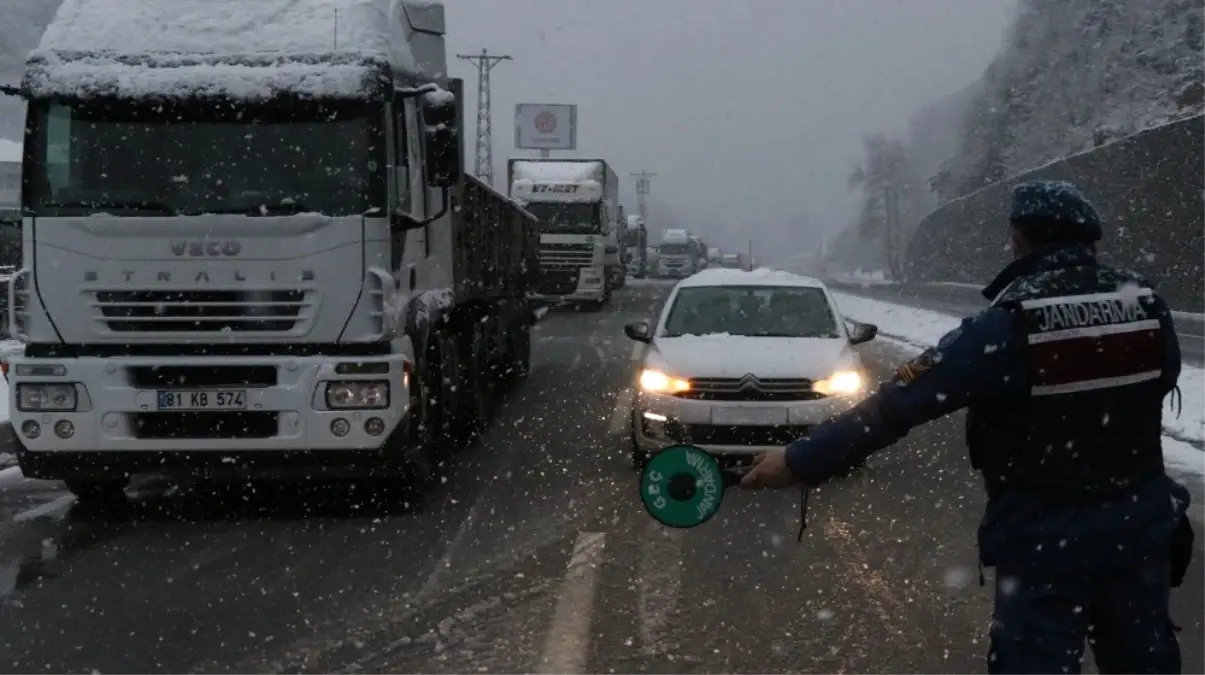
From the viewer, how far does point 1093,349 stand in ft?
9.38

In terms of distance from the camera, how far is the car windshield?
10.7m

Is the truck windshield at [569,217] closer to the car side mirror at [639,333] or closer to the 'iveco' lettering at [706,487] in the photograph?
the car side mirror at [639,333]

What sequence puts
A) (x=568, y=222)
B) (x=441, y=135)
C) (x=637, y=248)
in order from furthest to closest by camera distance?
(x=637, y=248), (x=568, y=222), (x=441, y=135)

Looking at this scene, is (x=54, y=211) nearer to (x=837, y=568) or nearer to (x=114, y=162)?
(x=114, y=162)

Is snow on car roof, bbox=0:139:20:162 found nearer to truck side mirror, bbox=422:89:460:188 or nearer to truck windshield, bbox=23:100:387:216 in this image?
truck windshield, bbox=23:100:387:216

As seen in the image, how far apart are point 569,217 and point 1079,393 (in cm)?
3031

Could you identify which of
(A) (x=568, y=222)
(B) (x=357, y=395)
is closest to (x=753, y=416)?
(B) (x=357, y=395)

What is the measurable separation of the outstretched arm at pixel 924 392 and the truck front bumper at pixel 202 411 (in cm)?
521

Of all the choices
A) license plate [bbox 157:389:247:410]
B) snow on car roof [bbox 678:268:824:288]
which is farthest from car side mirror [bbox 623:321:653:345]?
license plate [bbox 157:389:247:410]

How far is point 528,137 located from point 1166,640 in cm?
8343

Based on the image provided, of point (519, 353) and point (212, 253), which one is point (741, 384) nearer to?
point (212, 253)

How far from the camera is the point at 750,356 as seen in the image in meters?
9.64

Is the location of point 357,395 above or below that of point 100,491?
above

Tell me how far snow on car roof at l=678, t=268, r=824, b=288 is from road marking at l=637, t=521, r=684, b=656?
414cm
